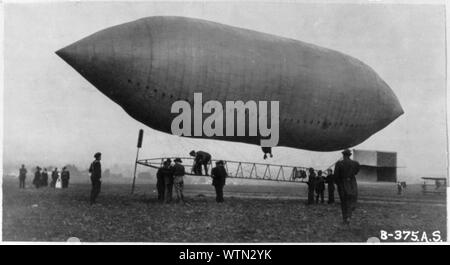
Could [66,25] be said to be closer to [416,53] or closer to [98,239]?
[98,239]

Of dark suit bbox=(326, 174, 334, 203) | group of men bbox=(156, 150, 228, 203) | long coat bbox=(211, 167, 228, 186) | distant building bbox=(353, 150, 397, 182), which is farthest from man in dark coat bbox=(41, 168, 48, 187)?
distant building bbox=(353, 150, 397, 182)

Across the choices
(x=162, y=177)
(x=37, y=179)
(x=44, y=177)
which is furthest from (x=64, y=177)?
(x=162, y=177)

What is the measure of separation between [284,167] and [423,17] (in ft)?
17.9

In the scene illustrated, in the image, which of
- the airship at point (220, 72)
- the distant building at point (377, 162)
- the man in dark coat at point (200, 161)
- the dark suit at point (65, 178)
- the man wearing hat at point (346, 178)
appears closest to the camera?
the man wearing hat at point (346, 178)

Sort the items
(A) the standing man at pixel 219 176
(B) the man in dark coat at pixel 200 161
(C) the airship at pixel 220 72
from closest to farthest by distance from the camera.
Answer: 1. (C) the airship at pixel 220 72
2. (B) the man in dark coat at pixel 200 161
3. (A) the standing man at pixel 219 176

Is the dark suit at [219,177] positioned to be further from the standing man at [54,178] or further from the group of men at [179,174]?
the standing man at [54,178]

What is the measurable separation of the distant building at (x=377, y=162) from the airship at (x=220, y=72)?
5.18 ft

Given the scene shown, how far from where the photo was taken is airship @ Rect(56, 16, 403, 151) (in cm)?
922

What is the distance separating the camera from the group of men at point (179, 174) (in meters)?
10.7

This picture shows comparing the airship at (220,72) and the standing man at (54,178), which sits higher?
the airship at (220,72)

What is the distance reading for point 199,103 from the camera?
32.1ft

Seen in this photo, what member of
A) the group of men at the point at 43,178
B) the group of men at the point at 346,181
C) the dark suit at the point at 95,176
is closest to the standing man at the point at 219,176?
the dark suit at the point at 95,176

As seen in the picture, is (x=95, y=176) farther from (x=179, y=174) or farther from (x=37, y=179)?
(x=37, y=179)
